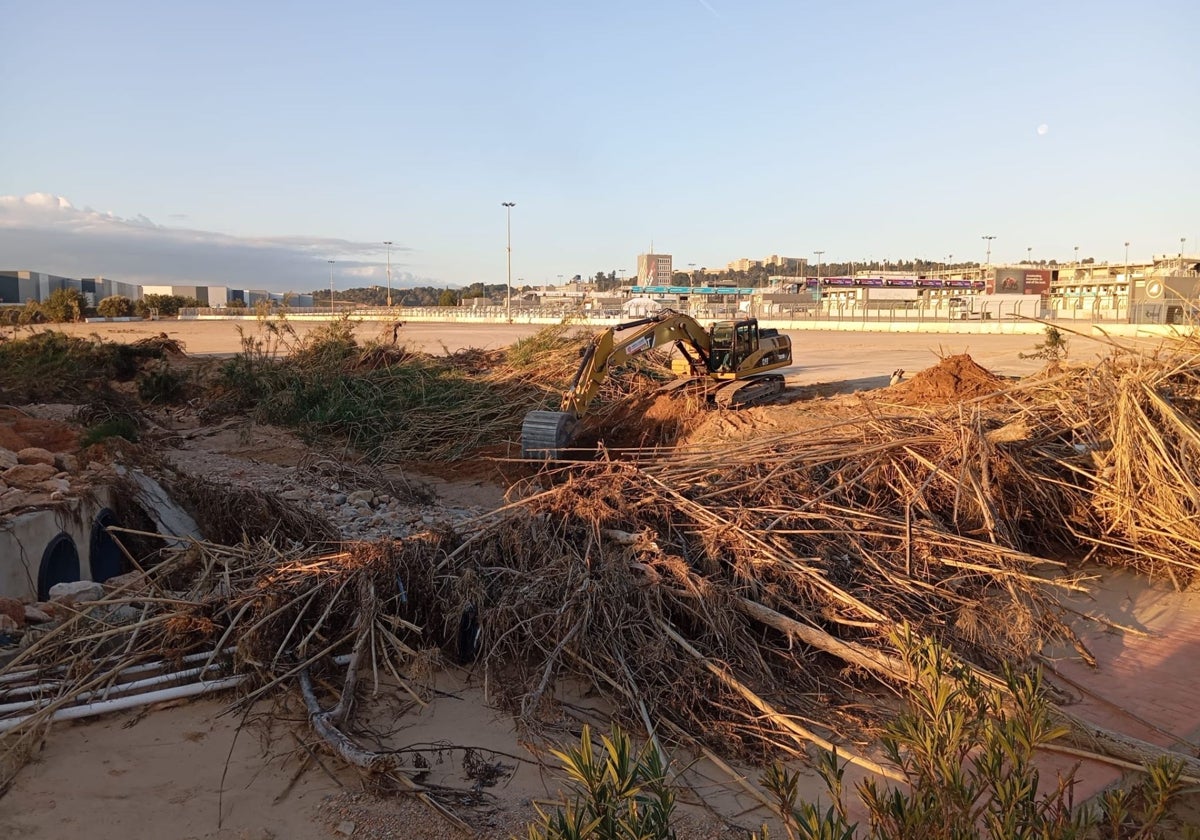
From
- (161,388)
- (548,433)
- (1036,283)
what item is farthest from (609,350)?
(1036,283)

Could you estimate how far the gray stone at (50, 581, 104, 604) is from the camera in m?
6.59

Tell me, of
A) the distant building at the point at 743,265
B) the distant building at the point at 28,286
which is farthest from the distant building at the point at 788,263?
the distant building at the point at 28,286

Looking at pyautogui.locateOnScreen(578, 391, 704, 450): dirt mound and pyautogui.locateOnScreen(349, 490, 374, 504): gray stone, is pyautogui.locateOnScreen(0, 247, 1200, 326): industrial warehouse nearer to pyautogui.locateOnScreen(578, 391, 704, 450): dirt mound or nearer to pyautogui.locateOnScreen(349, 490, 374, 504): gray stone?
pyautogui.locateOnScreen(578, 391, 704, 450): dirt mound

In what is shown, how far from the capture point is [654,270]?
117m

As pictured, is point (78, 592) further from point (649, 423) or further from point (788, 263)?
point (788, 263)

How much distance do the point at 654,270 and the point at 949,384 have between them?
10523cm

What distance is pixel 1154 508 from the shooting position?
7746mm

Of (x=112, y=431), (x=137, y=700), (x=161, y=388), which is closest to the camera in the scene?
(x=137, y=700)

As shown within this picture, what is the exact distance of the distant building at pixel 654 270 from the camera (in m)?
115

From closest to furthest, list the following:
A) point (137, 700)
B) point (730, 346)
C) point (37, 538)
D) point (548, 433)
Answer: point (137, 700)
point (37, 538)
point (548, 433)
point (730, 346)

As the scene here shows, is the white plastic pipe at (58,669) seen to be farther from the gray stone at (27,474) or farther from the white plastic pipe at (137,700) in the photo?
the gray stone at (27,474)

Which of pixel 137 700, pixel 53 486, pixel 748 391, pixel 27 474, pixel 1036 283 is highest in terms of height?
pixel 1036 283

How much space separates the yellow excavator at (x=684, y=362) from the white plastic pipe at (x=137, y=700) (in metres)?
5.48

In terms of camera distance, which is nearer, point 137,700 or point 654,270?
point 137,700
